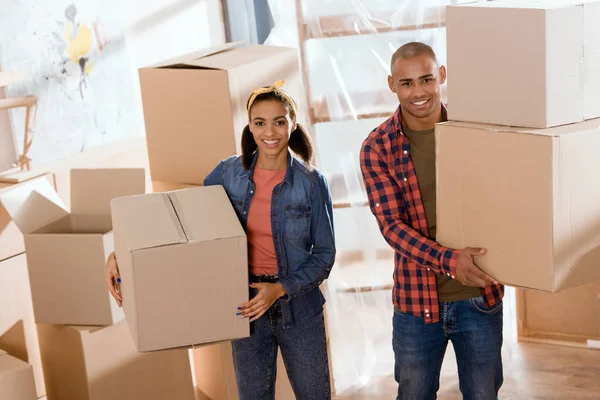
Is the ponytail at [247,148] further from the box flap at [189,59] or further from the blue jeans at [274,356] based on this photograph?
the box flap at [189,59]

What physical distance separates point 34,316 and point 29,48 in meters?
0.87

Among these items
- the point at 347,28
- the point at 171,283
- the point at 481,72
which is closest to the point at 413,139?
the point at 481,72

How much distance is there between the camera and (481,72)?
1892 mm

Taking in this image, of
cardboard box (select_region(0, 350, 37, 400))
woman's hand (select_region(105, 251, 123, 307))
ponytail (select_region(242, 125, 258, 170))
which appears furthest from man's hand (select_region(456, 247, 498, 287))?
cardboard box (select_region(0, 350, 37, 400))

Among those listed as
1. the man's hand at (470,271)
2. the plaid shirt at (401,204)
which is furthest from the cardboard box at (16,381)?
the man's hand at (470,271)

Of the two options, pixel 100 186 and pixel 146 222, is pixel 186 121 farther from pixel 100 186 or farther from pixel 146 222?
pixel 146 222

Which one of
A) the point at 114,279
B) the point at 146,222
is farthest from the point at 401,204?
the point at 114,279

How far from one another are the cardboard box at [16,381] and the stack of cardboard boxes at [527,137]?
4.59 ft

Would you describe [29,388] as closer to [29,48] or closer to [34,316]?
[34,316]

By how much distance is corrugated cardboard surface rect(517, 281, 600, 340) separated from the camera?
3484 millimetres

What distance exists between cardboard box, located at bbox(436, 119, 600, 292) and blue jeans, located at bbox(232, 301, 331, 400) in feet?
1.59

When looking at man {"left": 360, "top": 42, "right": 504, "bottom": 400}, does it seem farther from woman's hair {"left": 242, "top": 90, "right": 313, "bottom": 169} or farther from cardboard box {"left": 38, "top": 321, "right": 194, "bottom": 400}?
cardboard box {"left": 38, "top": 321, "right": 194, "bottom": 400}

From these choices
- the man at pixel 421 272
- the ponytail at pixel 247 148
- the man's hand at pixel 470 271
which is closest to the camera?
the man's hand at pixel 470 271

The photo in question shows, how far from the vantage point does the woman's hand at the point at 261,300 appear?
2.04 meters
